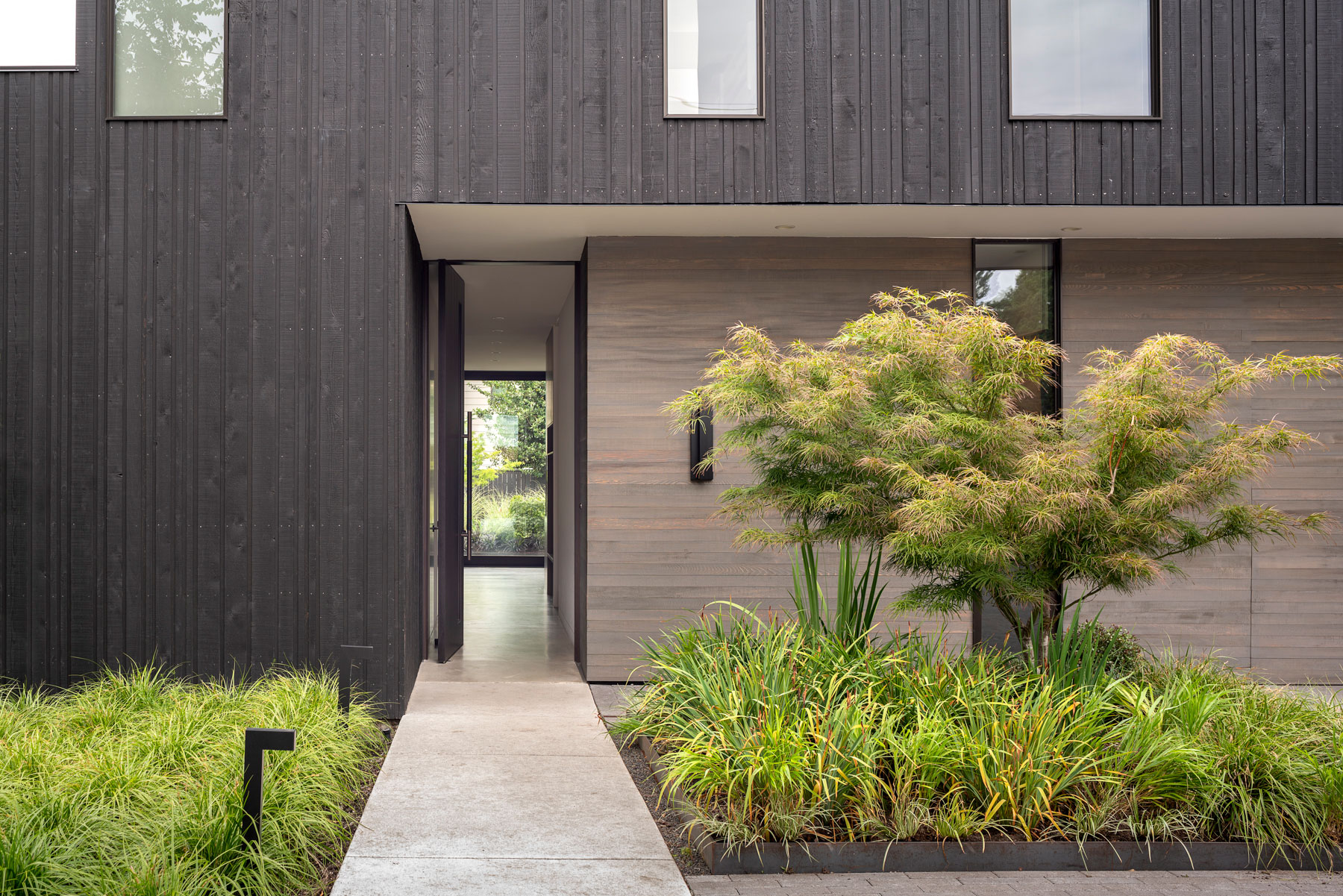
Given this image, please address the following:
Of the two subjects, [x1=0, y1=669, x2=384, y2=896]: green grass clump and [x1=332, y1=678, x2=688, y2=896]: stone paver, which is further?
[x1=332, y1=678, x2=688, y2=896]: stone paver

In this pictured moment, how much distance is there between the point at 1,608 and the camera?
19.0 feet

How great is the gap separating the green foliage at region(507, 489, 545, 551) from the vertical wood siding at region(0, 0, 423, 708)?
9.54m

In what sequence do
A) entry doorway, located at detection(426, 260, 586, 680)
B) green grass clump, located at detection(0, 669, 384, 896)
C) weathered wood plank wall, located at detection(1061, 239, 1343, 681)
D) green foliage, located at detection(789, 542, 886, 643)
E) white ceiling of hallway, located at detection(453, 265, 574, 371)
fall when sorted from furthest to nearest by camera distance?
white ceiling of hallway, located at detection(453, 265, 574, 371), entry doorway, located at detection(426, 260, 586, 680), weathered wood plank wall, located at detection(1061, 239, 1343, 681), green foliage, located at detection(789, 542, 886, 643), green grass clump, located at detection(0, 669, 384, 896)

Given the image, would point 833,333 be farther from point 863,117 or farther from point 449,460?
point 449,460

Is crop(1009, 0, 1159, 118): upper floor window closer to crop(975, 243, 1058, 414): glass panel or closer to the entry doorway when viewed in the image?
crop(975, 243, 1058, 414): glass panel

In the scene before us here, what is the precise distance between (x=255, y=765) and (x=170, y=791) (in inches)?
24.6

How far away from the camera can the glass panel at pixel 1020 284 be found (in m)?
6.97

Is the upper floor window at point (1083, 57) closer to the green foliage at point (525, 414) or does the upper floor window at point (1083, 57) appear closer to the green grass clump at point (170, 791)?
the green grass clump at point (170, 791)

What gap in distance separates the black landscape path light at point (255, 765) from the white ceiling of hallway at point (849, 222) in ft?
11.9

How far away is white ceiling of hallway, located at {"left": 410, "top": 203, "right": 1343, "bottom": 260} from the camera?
6.20 meters

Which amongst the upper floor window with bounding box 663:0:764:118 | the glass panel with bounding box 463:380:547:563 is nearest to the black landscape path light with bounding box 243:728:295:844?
the upper floor window with bounding box 663:0:764:118

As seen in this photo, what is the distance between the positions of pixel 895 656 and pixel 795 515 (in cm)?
179

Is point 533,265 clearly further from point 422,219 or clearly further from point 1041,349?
point 1041,349

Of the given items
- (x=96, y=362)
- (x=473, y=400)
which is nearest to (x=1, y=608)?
(x=96, y=362)
